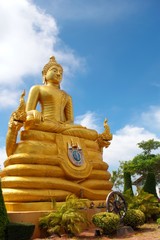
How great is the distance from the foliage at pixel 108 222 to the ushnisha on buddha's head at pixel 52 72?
966 centimetres

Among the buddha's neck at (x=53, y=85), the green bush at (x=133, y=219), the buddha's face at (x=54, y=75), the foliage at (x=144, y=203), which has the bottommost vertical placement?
the green bush at (x=133, y=219)

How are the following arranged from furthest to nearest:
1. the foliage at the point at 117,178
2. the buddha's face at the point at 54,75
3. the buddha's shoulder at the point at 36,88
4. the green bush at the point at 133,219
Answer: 1. the foliage at the point at 117,178
2. the buddha's face at the point at 54,75
3. the buddha's shoulder at the point at 36,88
4. the green bush at the point at 133,219

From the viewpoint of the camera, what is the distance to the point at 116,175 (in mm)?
35312

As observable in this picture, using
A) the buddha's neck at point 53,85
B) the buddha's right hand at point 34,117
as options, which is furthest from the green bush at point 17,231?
the buddha's neck at point 53,85

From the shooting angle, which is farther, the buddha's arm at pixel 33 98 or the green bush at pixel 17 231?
the buddha's arm at pixel 33 98

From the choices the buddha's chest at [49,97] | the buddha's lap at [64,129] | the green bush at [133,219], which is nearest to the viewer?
the green bush at [133,219]

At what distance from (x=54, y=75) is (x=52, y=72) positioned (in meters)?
0.24

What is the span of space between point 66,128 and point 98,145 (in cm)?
320

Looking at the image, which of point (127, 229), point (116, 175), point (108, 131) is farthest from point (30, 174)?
point (116, 175)

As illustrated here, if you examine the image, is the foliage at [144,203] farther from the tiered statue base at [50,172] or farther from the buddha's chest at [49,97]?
the buddha's chest at [49,97]

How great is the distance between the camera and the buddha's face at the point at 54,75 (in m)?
18.6

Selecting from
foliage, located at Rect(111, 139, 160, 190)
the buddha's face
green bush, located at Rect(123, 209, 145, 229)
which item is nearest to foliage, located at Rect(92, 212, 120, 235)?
green bush, located at Rect(123, 209, 145, 229)

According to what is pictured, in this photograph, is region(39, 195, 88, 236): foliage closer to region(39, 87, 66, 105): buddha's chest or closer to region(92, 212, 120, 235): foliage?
region(92, 212, 120, 235): foliage

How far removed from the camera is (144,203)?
14.9 meters
